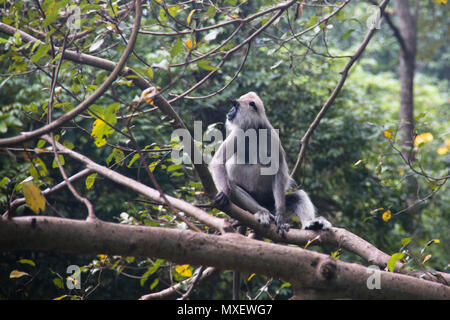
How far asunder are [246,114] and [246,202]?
1079mm

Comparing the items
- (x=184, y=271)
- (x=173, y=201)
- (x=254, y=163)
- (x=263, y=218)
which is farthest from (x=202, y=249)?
(x=254, y=163)

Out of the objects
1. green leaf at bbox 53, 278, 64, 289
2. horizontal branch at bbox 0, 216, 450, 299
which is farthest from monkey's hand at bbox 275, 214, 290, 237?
green leaf at bbox 53, 278, 64, 289

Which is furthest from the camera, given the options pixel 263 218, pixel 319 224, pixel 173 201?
pixel 263 218

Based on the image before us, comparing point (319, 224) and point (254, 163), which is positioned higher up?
point (254, 163)

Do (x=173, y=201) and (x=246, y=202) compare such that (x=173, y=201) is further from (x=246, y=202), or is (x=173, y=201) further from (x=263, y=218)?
(x=246, y=202)

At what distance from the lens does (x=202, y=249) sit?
6.79ft

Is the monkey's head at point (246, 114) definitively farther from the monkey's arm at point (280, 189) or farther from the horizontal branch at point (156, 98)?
the horizontal branch at point (156, 98)

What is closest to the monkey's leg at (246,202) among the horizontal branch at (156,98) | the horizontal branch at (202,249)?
the horizontal branch at (156,98)

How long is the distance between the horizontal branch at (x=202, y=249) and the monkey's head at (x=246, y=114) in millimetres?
2997

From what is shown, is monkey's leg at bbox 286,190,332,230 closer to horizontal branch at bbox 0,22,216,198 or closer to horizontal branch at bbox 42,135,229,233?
horizontal branch at bbox 0,22,216,198

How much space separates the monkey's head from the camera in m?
5.11

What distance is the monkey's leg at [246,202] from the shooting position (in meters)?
4.35

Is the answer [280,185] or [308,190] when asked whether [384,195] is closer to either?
[308,190]

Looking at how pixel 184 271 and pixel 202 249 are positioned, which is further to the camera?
pixel 184 271
